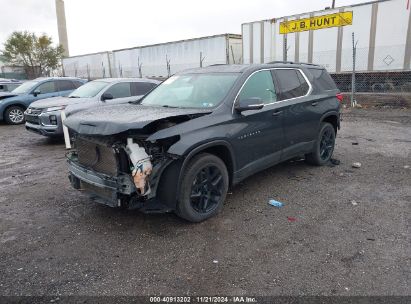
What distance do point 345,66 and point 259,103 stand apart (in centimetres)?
1215

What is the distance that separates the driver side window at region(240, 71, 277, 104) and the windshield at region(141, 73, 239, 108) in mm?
203

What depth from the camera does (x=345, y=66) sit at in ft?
48.1

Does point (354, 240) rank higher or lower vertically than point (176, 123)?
lower

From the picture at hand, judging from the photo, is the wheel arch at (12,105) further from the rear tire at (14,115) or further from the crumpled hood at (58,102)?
the crumpled hood at (58,102)

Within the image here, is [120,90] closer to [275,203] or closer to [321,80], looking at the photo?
[321,80]

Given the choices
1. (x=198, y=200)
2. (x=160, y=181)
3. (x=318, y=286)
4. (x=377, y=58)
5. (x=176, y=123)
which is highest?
(x=377, y=58)

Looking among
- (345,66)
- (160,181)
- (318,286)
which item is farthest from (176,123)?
(345,66)

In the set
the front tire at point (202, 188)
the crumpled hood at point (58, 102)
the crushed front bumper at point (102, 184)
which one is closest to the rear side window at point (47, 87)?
the crumpled hood at point (58, 102)

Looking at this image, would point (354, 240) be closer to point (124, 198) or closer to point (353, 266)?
point (353, 266)

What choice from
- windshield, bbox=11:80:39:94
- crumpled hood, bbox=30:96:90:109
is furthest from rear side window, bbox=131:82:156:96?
windshield, bbox=11:80:39:94

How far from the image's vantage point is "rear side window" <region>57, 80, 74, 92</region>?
11.9 metres

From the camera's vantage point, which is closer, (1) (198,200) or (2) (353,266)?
(2) (353,266)

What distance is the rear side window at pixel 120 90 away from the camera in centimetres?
900

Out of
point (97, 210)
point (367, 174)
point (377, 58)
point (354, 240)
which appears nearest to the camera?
point (354, 240)
